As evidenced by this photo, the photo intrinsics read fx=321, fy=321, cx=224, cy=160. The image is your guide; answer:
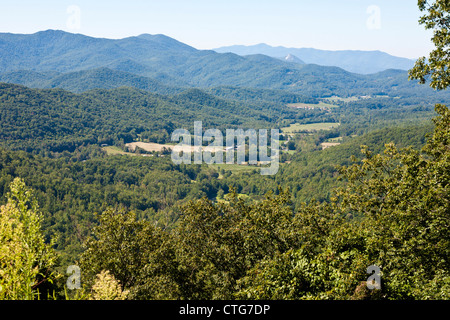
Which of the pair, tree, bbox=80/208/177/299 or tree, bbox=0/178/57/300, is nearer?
tree, bbox=0/178/57/300

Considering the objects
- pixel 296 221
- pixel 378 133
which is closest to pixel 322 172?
pixel 378 133

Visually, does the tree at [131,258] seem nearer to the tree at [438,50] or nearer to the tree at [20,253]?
the tree at [20,253]

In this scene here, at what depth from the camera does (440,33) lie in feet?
43.9

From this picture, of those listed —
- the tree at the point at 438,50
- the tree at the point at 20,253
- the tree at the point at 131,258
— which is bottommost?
the tree at the point at 131,258

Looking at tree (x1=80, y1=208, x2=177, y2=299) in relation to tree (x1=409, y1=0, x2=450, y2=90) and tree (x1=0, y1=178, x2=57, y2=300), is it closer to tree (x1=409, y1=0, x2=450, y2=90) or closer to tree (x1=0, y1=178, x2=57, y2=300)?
tree (x1=0, y1=178, x2=57, y2=300)

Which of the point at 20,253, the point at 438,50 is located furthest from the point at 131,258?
the point at 438,50

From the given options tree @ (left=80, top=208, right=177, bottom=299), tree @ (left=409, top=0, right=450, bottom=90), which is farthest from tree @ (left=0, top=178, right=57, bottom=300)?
tree @ (left=409, top=0, right=450, bottom=90)

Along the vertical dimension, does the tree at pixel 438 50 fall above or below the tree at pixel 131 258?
above

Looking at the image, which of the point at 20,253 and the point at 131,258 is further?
the point at 131,258

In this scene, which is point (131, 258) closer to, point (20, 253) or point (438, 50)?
point (20, 253)

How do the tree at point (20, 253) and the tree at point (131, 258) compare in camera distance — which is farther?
the tree at point (131, 258)

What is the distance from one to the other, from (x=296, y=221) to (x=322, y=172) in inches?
5348

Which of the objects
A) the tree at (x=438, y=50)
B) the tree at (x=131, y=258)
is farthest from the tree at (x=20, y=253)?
the tree at (x=438, y=50)
